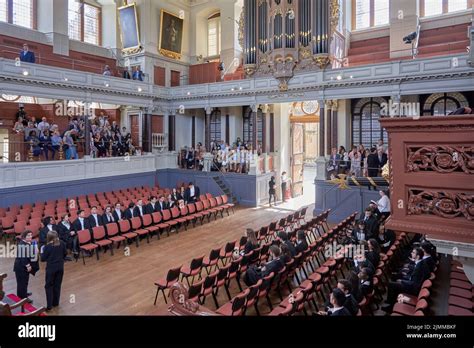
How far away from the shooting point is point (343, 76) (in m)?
16.2

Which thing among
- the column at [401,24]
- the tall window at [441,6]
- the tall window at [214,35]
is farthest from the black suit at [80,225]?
the tall window at [441,6]

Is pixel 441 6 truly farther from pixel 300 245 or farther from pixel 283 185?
pixel 300 245

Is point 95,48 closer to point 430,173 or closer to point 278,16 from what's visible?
point 278,16

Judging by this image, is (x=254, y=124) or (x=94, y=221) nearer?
(x=94, y=221)

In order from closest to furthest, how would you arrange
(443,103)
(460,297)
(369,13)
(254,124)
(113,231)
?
(460,297) → (113,231) → (443,103) → (369,13) → (254,124)

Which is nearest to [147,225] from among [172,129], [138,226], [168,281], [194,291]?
[138,226]

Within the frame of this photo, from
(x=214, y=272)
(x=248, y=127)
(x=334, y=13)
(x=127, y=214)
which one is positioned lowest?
(x=214, y=272)

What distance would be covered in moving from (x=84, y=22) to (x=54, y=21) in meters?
2.81

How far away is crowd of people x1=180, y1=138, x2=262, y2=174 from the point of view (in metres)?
18.9

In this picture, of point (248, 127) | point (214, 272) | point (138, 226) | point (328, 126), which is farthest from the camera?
point (248, 127)

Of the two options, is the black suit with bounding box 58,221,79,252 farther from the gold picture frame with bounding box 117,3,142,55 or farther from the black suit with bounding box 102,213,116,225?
the gold picture frame with bounding box 117,3,142,55

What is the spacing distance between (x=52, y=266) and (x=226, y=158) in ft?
42.9

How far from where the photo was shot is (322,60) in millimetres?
16688

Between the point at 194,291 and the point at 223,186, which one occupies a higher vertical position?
the point at 223,186
